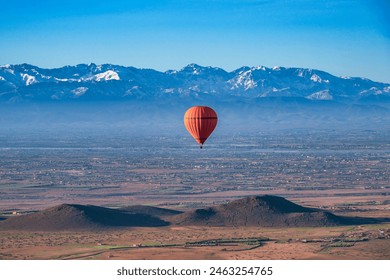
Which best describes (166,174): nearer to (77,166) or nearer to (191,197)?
(77,166)

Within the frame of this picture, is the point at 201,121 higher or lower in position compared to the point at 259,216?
higher

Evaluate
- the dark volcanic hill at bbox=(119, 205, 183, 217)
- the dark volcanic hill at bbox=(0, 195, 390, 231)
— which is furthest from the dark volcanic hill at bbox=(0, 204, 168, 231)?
the dark volcanic hill at bbox=(119, 205, 183, 217)

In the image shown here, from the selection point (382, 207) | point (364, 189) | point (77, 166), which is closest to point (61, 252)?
point (382, 207)

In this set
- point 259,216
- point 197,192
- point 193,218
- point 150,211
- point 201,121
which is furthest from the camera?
point 197,192

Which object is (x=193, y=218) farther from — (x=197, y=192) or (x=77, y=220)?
(x=197, y=192)

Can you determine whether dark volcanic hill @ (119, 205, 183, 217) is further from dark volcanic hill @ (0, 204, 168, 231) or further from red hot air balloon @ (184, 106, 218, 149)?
red hot air balloon @ (184, 106, 218, 149)

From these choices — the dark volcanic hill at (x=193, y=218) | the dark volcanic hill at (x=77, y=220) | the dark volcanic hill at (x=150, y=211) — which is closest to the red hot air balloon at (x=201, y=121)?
the dark volcanic hill at (x=193, y=218)

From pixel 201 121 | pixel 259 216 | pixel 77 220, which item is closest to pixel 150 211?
pixel 77 220
